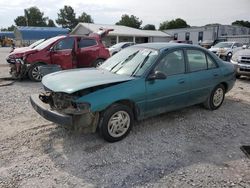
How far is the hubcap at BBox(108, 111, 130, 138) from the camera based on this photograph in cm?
397

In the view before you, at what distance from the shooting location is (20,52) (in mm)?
8828

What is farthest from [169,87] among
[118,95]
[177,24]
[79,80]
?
[177,24]

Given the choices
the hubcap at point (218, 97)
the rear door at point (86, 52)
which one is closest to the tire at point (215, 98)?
the hubcap at point (218, 97)

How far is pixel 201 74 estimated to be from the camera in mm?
5195

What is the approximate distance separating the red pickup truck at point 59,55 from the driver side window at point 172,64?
4.93m

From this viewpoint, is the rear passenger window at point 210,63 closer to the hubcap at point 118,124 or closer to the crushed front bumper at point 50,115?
the hubcap at point 118,124

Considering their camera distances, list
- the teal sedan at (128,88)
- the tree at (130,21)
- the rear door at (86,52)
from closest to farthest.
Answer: the teal sedan at (128,88)
the rear door at (86,52)
the tree at (130,21)

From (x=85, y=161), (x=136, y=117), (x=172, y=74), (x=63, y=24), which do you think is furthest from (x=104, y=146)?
(x=63, y=24)

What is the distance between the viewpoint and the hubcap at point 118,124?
3.97 metres

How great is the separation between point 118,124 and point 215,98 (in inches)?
111

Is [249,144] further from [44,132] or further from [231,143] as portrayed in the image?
[44,132]

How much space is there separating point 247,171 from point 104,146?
207 centimetres

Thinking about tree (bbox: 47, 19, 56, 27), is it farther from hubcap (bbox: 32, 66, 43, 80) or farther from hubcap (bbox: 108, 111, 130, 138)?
hubcap (bbox: 108, 111, 130, 138)

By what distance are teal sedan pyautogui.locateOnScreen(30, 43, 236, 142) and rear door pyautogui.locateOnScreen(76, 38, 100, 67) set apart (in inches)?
185
